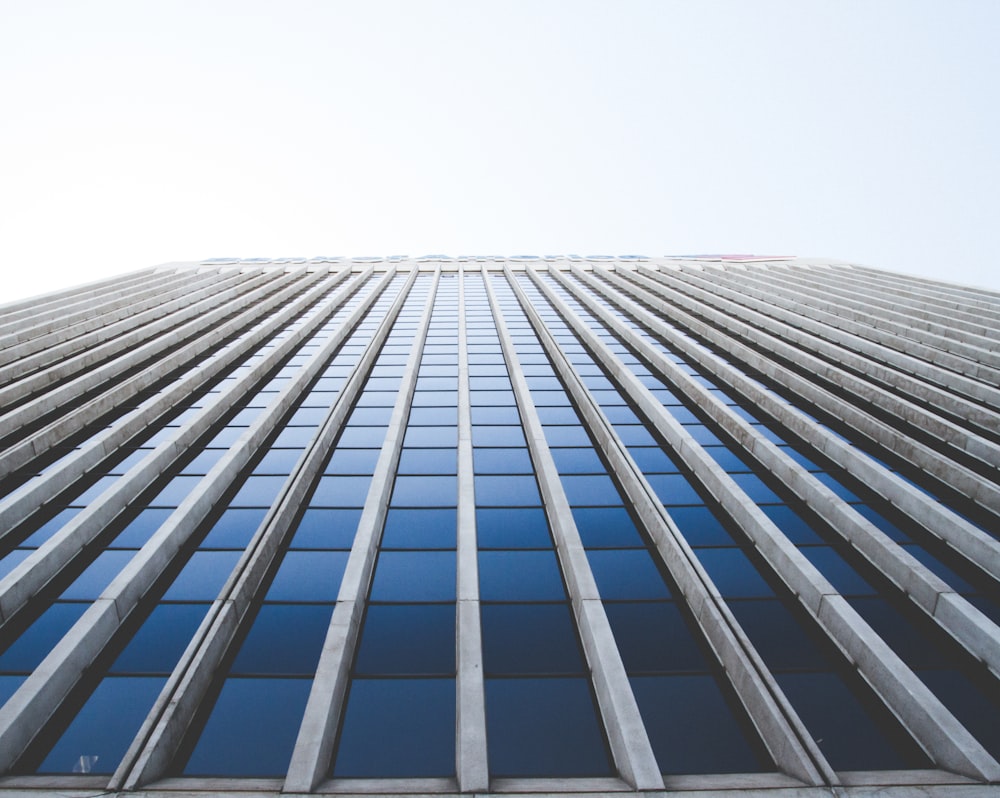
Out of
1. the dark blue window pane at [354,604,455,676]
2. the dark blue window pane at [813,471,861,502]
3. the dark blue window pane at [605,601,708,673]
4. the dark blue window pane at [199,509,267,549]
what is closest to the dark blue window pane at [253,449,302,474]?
the dark blue window pane at [199,509,267,549]

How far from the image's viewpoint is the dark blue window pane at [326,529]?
12.5m

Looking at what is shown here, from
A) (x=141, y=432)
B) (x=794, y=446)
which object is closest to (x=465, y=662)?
(x=794, y=446)

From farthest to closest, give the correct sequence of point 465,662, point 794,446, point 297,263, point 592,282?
point 297,263, point 592,282, point 794,446, point 465,662

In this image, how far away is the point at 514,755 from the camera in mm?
8109

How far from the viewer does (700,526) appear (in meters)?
13.1

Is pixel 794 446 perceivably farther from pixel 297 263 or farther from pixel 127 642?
pixel 297 263

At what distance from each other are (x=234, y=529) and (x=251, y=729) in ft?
17.7

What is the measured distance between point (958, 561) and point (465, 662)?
1031 centimetres

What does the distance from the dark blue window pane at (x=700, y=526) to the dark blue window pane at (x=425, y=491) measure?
5.42 meters

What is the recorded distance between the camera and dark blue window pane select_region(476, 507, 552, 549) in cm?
1261

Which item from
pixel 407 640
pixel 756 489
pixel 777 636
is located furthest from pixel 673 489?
pixel 407 640

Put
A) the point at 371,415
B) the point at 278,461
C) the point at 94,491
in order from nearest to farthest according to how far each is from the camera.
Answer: the point at 94,491 → the point at 278,461 → the point at 371,415

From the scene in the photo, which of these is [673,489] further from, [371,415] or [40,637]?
[40,637]

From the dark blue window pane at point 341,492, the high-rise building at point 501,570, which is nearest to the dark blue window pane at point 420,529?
the high-rise building at point 501,570
